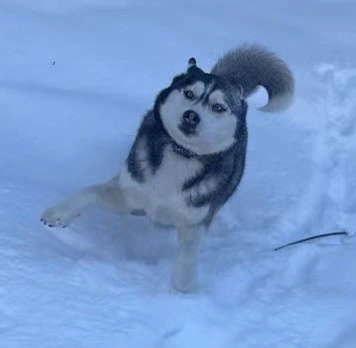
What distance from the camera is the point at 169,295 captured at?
111 inches

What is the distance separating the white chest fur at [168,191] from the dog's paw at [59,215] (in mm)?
279

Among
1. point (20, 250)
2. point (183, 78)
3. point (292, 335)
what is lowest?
point (292, 335)

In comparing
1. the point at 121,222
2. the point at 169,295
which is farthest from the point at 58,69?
the point at 169,295

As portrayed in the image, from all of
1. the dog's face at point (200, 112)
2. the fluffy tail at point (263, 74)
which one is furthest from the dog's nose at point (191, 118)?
the fluffy tail at point (263, 74)

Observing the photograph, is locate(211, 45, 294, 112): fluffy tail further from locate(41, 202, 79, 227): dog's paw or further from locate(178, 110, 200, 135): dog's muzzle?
locate(41, 202, 79, 227): dog's paw

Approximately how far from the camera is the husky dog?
104 inches

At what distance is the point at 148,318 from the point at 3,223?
817mm

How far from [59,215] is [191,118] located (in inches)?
31.9

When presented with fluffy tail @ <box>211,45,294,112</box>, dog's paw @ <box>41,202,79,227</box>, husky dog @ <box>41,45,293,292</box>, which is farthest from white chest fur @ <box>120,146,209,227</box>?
fluffy tail @ <box>211,45,294,112</box>

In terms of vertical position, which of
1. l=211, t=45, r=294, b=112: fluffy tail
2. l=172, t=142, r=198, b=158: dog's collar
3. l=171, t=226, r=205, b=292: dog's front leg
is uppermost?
l=211, t=45, r=294, b=112: fluffy tail

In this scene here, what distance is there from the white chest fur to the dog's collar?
2 centimetres

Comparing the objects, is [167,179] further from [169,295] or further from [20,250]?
[20,250]

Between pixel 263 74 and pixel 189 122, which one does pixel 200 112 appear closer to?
pixel 189 122

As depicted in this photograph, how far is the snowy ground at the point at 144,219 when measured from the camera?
2561mm
